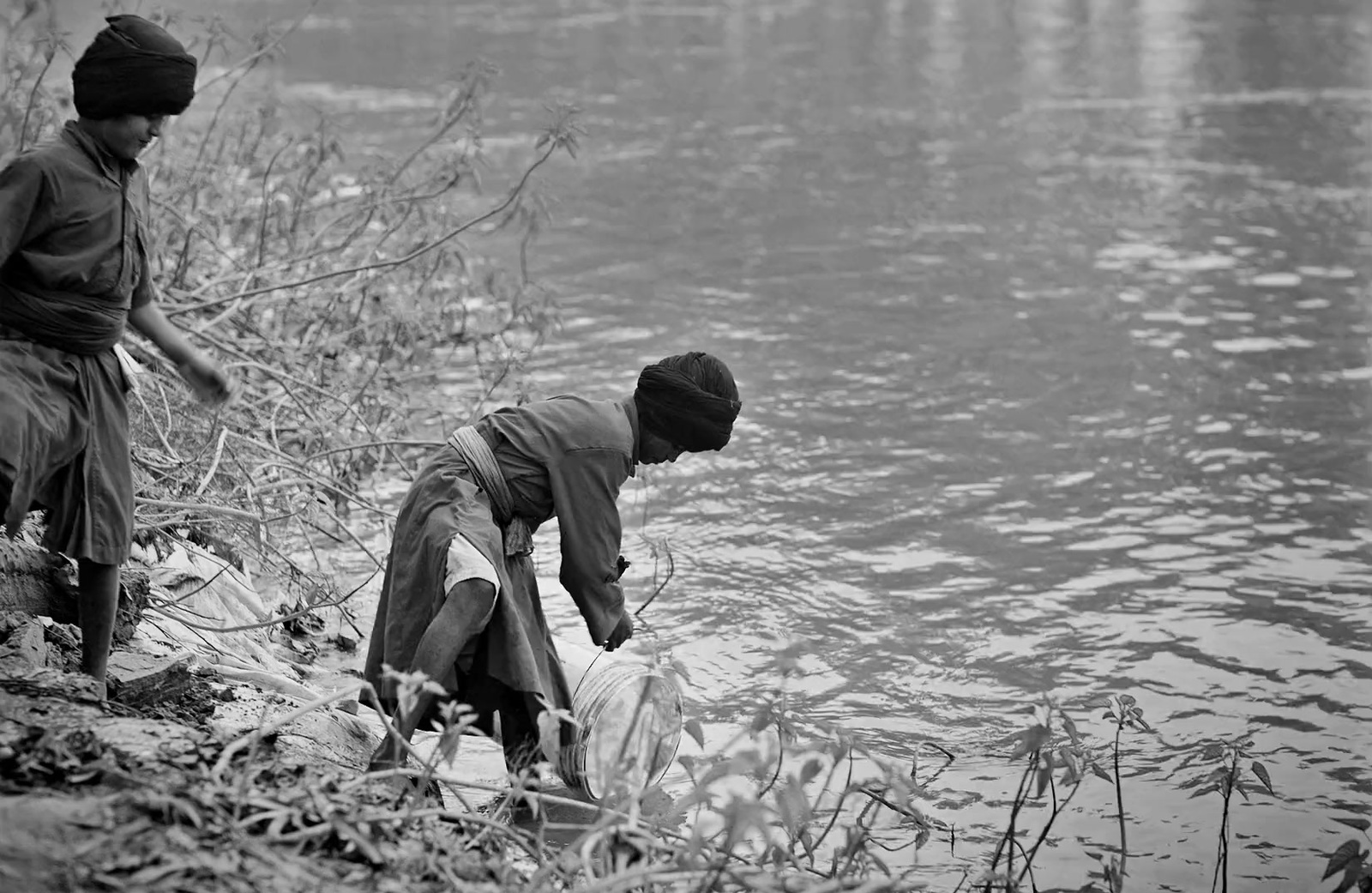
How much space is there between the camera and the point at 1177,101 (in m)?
16.7

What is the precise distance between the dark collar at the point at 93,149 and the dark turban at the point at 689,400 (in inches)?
54.2

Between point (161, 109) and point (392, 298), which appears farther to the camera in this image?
point (392, 298)

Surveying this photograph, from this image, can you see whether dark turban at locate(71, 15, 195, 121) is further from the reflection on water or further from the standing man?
the reflection on water

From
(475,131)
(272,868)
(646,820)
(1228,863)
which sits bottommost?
(1228,863)

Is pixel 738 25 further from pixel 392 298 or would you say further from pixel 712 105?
pixel 392 298

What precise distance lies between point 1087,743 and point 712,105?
42.1 feet

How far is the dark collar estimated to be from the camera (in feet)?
11.5

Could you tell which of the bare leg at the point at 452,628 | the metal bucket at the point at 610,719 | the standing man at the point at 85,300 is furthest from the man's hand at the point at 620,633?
the standing man at the point at 85,300

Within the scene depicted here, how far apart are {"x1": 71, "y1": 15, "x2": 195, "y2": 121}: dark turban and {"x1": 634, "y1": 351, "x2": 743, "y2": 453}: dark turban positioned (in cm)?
135

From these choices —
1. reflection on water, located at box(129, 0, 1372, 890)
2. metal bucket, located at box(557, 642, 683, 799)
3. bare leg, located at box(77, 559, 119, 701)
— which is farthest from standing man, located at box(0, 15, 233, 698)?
reflection on water, located at box(129, 0, 1372, 890)

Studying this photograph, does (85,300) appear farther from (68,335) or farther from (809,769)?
(809,769)

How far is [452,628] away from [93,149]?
1.42m

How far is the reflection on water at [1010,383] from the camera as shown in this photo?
5449mm

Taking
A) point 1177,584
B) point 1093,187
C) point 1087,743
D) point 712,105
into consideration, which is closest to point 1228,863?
point 1087,743
